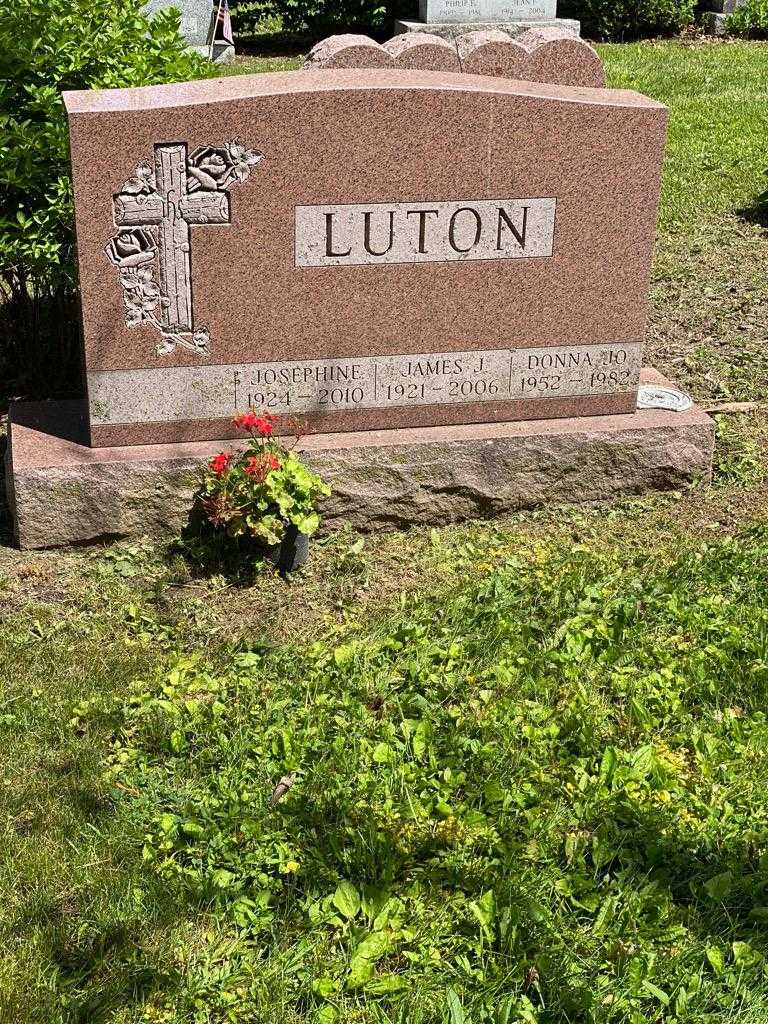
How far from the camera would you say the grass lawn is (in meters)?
2.92

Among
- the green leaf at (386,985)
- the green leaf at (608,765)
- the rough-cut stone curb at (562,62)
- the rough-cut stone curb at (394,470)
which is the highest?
the rough-cut stone curb at (562,62)

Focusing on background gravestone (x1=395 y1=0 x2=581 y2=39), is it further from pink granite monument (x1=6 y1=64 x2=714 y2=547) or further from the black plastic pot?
the black plastic pot

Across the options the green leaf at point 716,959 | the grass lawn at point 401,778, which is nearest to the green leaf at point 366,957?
the grass lawn at point 401,778

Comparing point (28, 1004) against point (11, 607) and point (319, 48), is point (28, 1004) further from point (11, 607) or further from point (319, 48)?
point (319, 48)

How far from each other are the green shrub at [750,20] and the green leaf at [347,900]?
15422mm

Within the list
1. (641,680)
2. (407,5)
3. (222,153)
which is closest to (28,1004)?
(641,680)

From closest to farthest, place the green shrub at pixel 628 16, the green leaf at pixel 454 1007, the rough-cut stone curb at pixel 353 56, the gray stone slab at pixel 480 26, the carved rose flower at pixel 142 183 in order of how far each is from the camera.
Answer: the green leaf at pixel 454 1007 < the carved rose flower at pixel 142 183 < the rough-cut stone curb at pixel 353 56 < the gray stone slab at pixel 480 26 < the green shrub at pixel 628 16

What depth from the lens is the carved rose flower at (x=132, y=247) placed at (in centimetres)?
451

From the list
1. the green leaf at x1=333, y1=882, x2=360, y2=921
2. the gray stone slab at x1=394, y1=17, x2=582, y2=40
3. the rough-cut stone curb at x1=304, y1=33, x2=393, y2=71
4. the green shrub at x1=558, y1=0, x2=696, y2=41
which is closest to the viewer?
the green leaf at x1=333, y1=882, x2=360, y2=921

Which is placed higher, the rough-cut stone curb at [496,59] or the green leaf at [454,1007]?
the rough-cut stone curb at [496,59]

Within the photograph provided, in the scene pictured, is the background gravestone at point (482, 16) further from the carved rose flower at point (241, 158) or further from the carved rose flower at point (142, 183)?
the carved rose flower at point (142, 183)

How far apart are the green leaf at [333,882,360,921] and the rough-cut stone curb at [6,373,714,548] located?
1.99 meters

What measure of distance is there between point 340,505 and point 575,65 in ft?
7.33

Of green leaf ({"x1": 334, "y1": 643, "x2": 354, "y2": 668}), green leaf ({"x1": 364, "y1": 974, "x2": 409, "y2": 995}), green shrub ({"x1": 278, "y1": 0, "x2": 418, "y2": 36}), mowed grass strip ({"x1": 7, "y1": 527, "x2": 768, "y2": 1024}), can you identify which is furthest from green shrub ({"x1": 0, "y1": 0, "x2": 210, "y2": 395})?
green shrub ({"x1": 278, "y1": 0, "x2": 418, "y2": 36})
